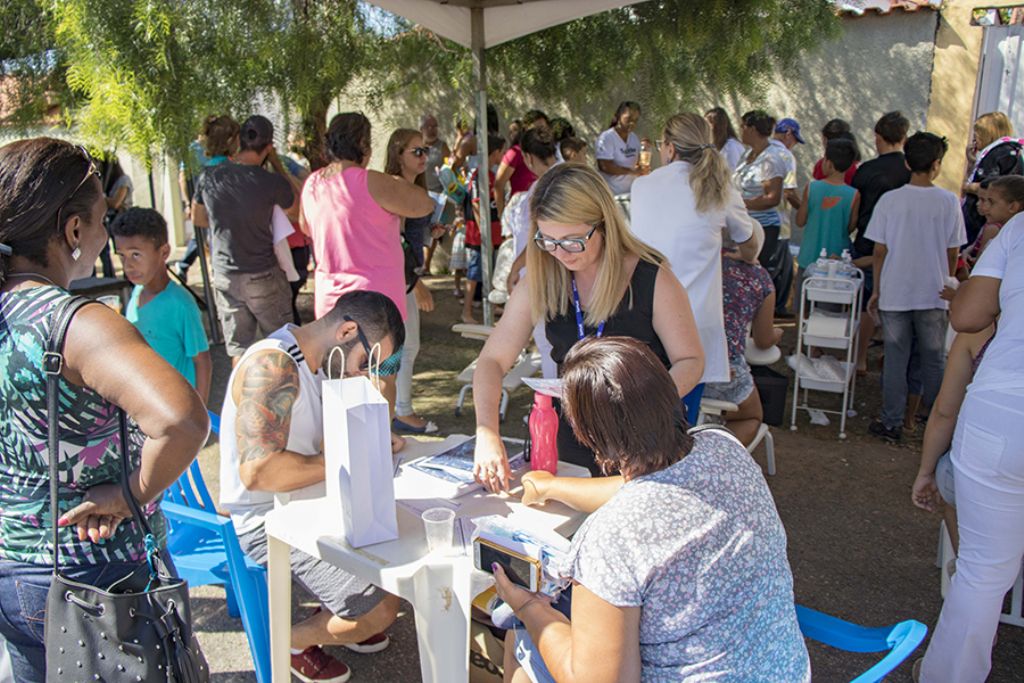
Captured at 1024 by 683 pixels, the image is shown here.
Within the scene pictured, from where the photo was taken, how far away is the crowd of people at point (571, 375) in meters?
1.54

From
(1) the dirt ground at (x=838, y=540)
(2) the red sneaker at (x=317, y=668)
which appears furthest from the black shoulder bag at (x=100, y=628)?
(1) the dirt ground at (x=838, y=540)

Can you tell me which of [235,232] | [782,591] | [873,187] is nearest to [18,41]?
[235,232]

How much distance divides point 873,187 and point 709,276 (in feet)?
9.57

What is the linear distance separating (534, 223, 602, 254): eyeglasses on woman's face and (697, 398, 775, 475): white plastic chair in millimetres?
1427

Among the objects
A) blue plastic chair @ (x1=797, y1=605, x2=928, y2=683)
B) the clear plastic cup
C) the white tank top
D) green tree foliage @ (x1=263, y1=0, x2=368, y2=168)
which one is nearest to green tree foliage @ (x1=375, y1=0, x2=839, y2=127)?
green tree foliage @ (x1=263, y1=0, x2=368, y2=168)

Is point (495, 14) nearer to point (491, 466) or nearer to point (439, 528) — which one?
point (491, 466)

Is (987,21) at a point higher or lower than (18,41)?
higher

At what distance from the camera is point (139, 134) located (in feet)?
13.8

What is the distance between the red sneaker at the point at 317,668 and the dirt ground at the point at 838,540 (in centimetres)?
7

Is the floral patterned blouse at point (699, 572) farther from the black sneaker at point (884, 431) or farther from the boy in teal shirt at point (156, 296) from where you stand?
the black sneaker at point (884, 431)

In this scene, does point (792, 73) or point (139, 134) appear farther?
point (792, 73)

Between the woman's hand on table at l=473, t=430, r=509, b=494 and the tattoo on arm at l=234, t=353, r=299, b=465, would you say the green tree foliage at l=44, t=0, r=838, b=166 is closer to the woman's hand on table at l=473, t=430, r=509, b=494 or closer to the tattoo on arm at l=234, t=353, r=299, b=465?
the tattoo on arm at l=234, t=353, r=299, b=465

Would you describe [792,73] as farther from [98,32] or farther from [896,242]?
[98,32]

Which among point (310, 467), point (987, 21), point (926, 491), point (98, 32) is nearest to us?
point (310, 467)
